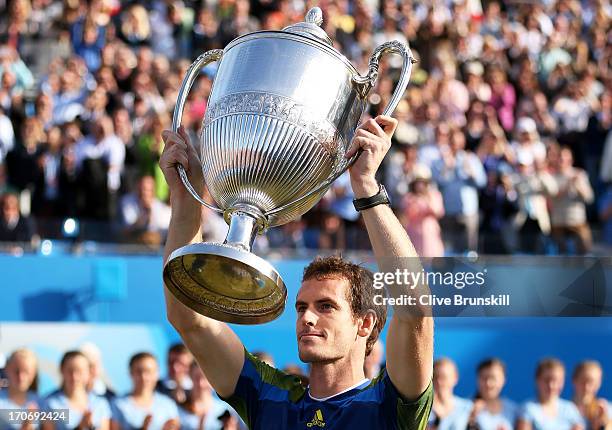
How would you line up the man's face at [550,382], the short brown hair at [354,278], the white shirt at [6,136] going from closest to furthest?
the short brown hair at [354,278], the man's face at [550,382], the white shirt at [6,136]

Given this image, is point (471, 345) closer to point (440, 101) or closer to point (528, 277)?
point (528, 277)

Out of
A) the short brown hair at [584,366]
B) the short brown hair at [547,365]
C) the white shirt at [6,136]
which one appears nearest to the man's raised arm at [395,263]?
the short brown hair at [584,366]

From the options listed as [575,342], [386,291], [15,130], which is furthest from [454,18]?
[386,291]

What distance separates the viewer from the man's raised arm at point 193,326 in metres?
3.38

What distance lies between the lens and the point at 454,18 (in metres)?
11.9

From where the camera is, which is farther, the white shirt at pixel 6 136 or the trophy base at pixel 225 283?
the white shirt at pixel 6 136

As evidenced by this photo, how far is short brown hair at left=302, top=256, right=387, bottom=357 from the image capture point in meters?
3.30

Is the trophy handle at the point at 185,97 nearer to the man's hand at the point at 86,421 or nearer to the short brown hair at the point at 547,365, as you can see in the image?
the short brown hair at the point at 547,365

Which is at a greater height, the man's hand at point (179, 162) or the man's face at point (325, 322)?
the man's hand at point (179, 162)

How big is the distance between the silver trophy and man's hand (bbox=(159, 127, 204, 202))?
0.29 ft

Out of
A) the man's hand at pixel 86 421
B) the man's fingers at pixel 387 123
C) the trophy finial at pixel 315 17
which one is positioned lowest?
the man's hand at pixel 86 421

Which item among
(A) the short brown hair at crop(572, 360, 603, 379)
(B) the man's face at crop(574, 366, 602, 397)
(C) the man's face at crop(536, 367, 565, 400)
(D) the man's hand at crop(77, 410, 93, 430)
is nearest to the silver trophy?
(A) the short brown hair at crop(572, 360, 603, 379)

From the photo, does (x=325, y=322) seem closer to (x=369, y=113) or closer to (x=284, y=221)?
(x=284, y=221)

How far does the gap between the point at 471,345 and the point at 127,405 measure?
1950 mm
